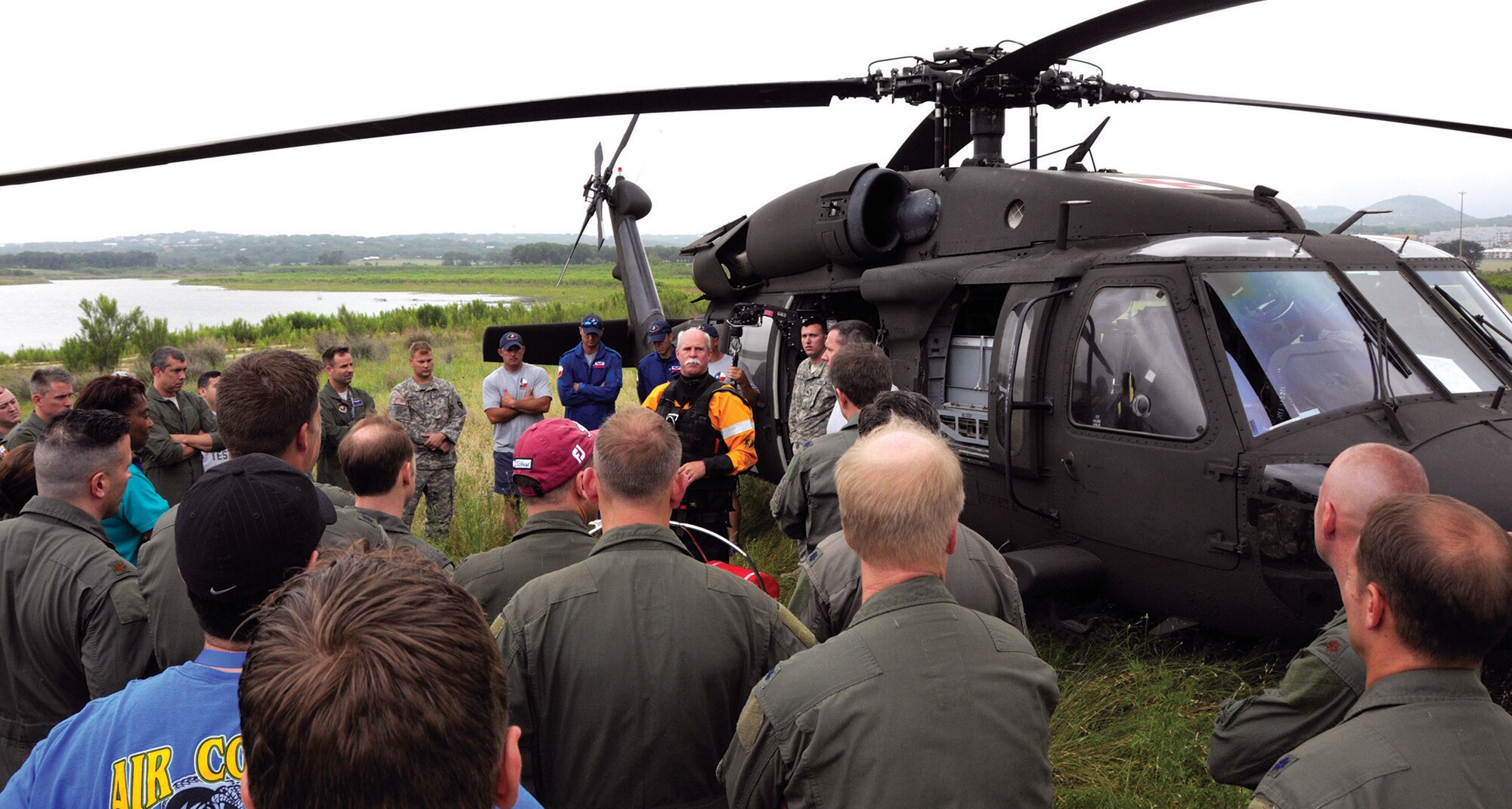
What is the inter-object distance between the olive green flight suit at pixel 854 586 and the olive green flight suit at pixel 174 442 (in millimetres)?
4460

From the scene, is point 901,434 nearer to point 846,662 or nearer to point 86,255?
point 846,662

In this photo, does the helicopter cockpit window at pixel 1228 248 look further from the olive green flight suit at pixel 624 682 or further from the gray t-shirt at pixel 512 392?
the gray t-shirt at pixel 512 392

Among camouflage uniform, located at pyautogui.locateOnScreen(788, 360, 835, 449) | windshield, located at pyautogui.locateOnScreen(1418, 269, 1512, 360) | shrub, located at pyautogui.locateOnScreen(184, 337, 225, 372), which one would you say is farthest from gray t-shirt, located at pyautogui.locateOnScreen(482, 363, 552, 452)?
shrub, located at pyautogui.locateOnScreen(184, 337, 225, 372)

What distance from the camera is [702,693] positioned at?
223 cm

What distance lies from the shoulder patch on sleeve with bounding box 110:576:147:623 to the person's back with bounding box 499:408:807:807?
1184mm

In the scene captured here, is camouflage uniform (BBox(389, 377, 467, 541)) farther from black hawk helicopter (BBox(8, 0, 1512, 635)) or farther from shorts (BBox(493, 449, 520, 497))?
black hawk helicopter (BBox(8, 0, 1512, 635))

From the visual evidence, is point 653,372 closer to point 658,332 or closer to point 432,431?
point 658,332

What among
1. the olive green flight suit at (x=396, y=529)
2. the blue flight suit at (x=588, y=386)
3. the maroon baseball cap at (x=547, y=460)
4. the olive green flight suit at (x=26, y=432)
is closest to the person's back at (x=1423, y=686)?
the maroon baseball cap at (x=547, y=460)

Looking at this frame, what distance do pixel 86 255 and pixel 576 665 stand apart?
111 metres

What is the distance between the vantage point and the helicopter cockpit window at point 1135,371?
4.19 metres

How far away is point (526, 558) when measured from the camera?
2.74 m

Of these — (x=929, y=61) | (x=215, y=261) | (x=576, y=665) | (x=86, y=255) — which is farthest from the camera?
(x=215, y=261)

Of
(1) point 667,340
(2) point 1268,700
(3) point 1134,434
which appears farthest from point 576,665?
(1) point 667,340

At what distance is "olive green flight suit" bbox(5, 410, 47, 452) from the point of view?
5.09 metres
